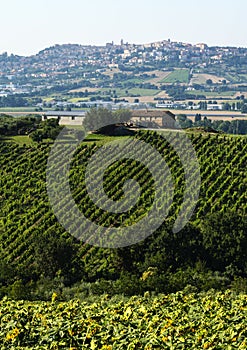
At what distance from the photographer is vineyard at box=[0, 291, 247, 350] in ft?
25.2

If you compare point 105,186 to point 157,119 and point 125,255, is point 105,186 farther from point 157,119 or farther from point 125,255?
point 157,119

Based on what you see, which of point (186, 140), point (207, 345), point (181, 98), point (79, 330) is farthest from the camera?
point (181, 98)

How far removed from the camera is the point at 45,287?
1969 centimetres

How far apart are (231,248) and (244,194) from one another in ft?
25.6

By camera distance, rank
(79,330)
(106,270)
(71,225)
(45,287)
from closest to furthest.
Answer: (79,330) → (45,287) → (106,270) → (71,225)

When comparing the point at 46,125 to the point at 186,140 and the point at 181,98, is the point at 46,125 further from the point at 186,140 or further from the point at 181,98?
the point at 181,98

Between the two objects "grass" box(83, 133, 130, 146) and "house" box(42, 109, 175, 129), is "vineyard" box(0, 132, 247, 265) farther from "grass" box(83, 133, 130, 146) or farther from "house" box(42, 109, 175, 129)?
"house" box(42, 109, 175, 129)

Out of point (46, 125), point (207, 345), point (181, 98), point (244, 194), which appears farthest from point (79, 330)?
point (181, 98)

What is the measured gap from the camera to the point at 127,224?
29.4 meters

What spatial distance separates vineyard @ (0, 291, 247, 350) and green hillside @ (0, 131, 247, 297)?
802 centimetres

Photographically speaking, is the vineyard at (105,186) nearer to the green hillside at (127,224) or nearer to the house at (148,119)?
the green hillside at (127,224)

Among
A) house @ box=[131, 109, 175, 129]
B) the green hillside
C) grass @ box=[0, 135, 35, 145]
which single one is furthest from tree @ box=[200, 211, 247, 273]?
house @ box=[131, 109, 175, 129]

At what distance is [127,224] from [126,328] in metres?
20.9

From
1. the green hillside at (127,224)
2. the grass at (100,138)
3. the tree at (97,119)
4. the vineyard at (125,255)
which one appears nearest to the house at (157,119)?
the tree at (97,119)
